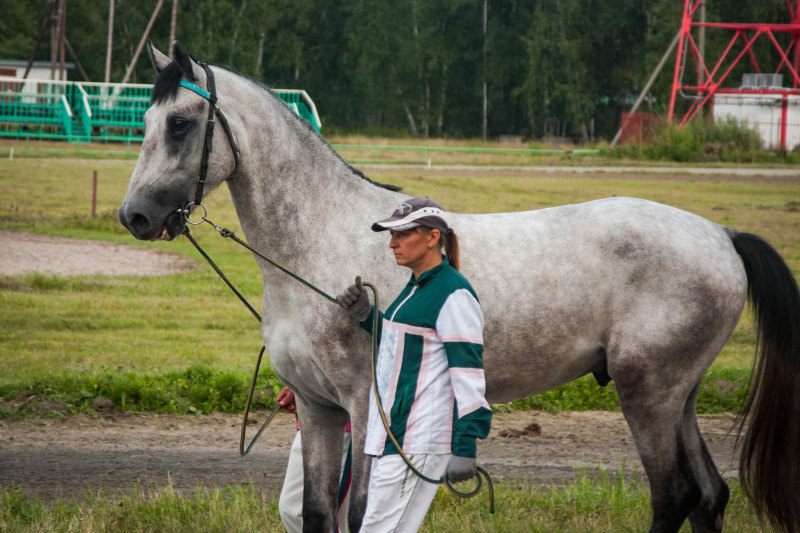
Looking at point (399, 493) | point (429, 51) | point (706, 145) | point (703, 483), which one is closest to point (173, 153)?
point (399, 493)

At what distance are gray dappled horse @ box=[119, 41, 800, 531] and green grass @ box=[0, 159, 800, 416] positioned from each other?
3311 millimetres

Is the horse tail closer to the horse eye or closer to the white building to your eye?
the horse eye

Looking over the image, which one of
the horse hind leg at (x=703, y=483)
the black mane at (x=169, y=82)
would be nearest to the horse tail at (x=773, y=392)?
the horse hind leg at (x=703, y=483)

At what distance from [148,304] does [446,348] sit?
8171mm

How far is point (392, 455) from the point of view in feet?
10.3

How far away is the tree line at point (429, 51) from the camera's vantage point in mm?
46750

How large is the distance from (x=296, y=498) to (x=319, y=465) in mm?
373

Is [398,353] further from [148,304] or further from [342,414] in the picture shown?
[148,304]

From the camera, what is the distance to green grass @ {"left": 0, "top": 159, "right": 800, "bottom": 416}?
7.41 m

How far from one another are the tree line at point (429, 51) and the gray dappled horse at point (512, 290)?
142 feet

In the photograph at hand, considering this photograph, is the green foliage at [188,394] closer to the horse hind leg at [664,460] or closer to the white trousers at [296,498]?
the white trousers at [296,498]

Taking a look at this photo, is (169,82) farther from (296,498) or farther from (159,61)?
(296,498)

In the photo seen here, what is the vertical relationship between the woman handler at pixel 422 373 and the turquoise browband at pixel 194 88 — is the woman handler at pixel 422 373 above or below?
below

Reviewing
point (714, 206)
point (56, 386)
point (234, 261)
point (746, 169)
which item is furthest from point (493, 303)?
point (746, 169)
